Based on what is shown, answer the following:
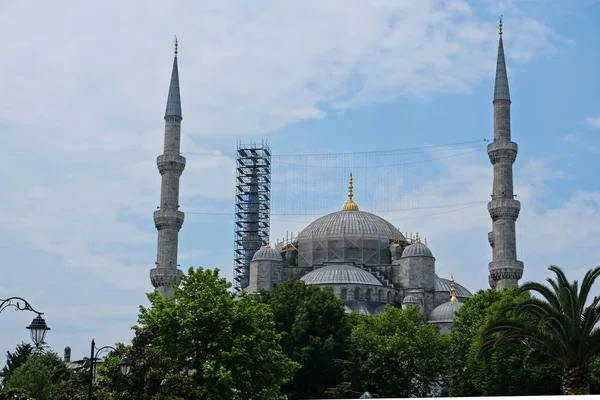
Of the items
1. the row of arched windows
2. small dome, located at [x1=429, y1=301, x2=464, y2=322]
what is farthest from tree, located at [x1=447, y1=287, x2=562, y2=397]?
the row of arched windows

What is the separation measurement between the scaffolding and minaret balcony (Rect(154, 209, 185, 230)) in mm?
16808

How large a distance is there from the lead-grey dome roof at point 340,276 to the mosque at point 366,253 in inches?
2.7

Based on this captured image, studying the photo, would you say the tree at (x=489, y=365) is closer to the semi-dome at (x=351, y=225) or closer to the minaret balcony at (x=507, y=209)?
the minaret balcony at (x=507, y=209)

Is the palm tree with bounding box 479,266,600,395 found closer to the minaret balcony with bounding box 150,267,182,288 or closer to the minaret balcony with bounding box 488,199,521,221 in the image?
the minaret balcony with bounding box 488,199,521,221

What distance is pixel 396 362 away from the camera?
147 feet

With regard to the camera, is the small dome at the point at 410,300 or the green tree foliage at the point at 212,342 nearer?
the green tree foliage at the point at 212,342

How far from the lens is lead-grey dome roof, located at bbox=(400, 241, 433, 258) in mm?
66875

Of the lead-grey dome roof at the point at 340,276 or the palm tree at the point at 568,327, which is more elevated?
the lead-grey dome roof at the point at 340,276

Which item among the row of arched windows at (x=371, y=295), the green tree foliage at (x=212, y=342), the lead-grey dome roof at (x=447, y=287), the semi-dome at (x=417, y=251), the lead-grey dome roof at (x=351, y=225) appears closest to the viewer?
the green tree foliage at (x=212, y=342)

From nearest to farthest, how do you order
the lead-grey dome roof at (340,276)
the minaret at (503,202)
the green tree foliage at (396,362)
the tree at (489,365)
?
1. the tree at (489,365)
2. the green tree foliage at (396,362)
3. the minaret at (503,202)
4. the lead-grey dome roof at (340,276)

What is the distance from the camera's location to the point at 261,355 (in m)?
30.8

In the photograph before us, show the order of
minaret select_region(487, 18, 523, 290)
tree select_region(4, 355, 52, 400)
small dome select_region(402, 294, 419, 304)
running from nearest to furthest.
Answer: tree select_region(4, 355, 52, 400)
minaret select_region(487, 18, 523, 290)
small dome select_region(402, 294, 419, 304)

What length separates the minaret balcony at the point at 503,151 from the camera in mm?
56812

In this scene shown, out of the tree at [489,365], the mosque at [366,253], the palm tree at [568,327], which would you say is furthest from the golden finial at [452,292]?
the palm tree at [568,327]
